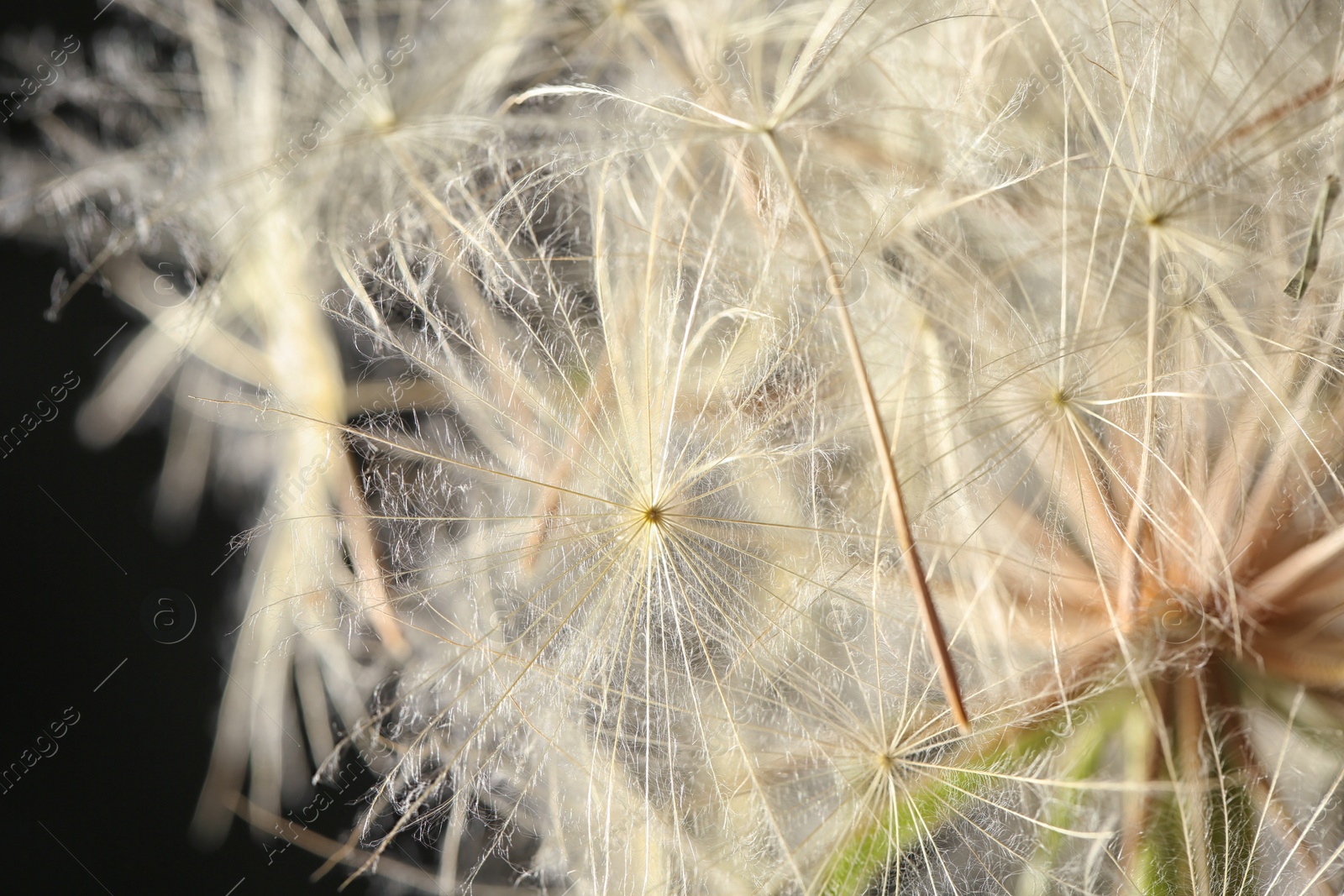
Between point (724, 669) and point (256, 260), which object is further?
point (256, 260)

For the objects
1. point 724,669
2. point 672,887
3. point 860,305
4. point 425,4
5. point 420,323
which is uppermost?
point 425,4

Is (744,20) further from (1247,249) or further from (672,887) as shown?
(672,887)

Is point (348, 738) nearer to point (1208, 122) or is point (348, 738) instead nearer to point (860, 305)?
point (860, 305)

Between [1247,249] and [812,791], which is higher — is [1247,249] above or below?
above

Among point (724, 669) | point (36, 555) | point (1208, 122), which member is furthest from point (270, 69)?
point (1208, 122)

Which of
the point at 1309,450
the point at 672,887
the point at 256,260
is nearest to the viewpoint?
the point at 1309,450

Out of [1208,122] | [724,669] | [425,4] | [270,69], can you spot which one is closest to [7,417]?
[270,69]

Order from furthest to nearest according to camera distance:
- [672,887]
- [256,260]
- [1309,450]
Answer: [256,260] → [672,887] → [1309,450]
